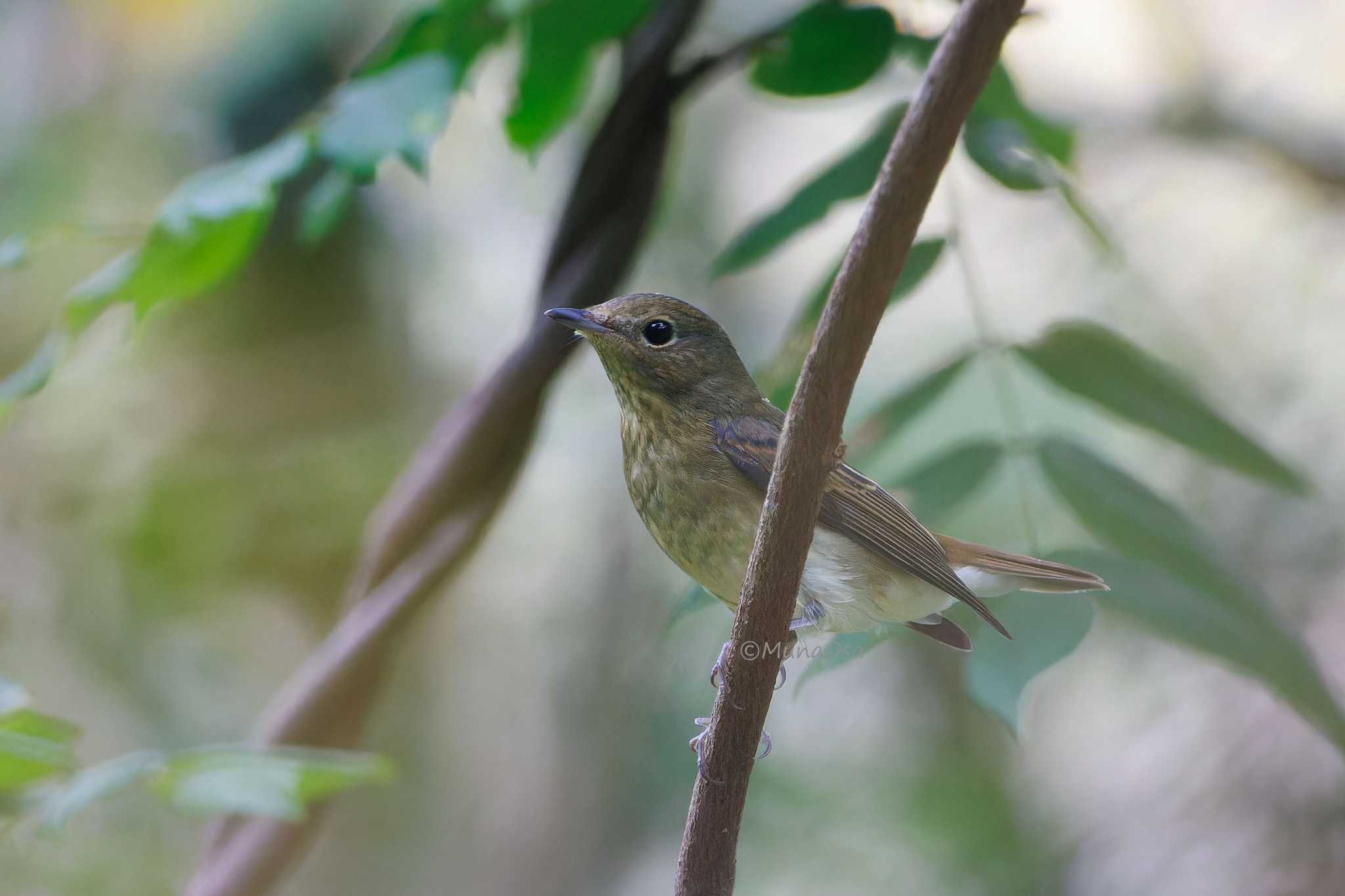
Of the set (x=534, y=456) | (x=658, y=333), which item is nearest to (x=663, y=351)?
(x=658, y=333)

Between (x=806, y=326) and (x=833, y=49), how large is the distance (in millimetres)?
433

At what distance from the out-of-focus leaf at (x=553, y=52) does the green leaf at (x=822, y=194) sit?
0.37m

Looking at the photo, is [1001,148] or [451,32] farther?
[451,32]

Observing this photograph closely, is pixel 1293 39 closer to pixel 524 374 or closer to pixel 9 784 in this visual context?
pixel 524 374

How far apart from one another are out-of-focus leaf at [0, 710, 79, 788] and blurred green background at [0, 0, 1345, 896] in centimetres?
195

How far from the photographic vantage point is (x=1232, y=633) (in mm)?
1160

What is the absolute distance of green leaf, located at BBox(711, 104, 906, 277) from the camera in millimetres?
1485

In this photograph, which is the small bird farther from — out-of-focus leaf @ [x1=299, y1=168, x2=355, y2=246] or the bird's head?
out-of-focus leaf @ [x1=299, y1=168, x2=355, y2=246]

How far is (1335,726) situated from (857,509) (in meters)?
0.54

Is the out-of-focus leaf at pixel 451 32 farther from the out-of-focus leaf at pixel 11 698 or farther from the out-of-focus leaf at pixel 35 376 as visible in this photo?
the out-of-focus leaf at pixel 11 698

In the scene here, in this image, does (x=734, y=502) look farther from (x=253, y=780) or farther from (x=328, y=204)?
(x=328, y=204)

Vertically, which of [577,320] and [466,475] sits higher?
[577,320]

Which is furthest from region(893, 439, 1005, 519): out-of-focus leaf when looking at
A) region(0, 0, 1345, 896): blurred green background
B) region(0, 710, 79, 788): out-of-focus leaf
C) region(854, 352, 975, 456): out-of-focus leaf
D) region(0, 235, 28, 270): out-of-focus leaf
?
region(0, 0, 1345, 896): blurred green background

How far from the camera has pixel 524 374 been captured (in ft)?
5.44
